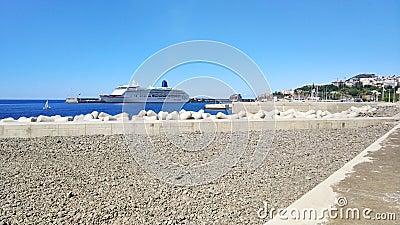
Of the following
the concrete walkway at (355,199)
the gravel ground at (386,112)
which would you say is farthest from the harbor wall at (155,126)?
the gravel ground at (386,112)

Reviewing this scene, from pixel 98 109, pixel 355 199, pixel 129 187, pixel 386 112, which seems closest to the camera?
pixel 355 199

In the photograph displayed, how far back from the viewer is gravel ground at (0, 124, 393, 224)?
328cm

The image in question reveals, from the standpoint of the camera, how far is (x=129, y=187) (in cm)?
427

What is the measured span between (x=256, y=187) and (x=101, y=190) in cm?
202

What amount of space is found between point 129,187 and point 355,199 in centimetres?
278

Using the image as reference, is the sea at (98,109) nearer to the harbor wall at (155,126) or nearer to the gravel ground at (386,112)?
the harbor wall at (155,126)

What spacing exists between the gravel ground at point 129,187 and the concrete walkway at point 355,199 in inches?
23.7

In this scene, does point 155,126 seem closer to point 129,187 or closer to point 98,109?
point 129,187

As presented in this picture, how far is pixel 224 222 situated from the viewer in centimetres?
307

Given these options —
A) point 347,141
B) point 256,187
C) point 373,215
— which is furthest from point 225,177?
point 347,141

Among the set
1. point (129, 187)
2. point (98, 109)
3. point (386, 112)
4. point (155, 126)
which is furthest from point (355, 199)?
point (98, 109)

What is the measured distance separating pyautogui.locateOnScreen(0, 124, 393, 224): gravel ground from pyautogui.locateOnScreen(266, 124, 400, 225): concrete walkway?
1.97 feet

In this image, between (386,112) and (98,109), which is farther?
(98,109)

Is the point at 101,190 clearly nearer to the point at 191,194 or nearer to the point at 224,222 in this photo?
the point at 191,194
